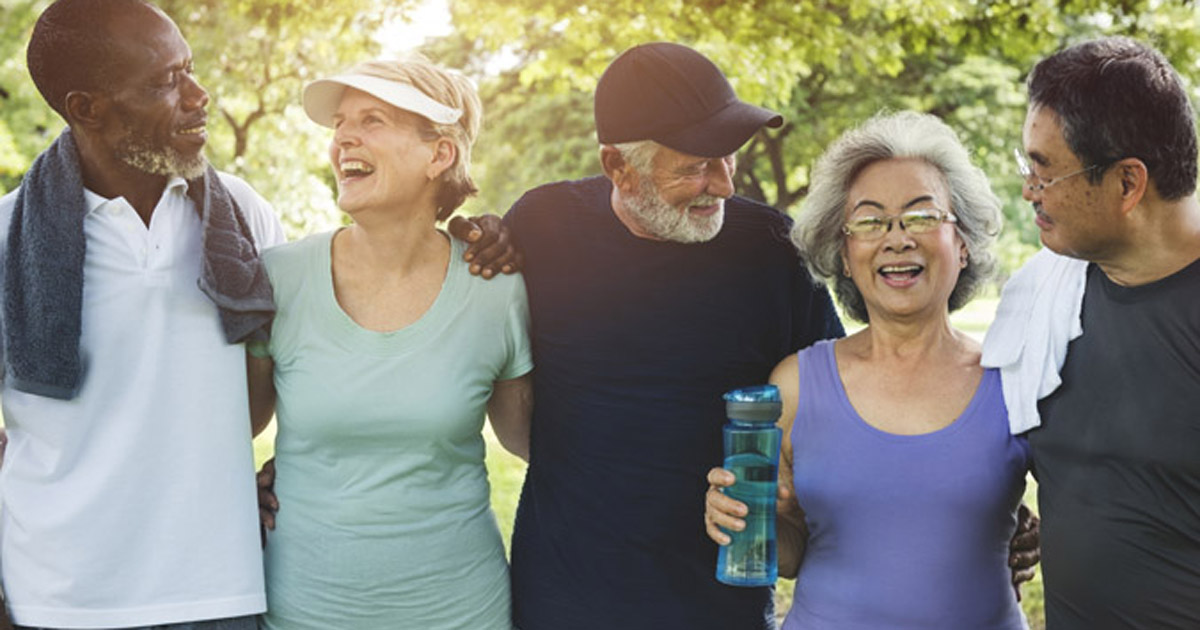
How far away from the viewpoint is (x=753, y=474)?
2783mm

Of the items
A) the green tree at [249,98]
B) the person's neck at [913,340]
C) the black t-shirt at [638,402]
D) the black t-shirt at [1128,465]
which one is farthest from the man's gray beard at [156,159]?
the green tree at [249,98]

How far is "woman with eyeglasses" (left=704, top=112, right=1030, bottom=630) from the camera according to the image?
111 inches

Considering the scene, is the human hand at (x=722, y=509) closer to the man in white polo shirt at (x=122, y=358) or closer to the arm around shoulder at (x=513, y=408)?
the arm around shoulder at (x=513, y=408)

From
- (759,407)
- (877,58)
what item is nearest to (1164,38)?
(877,58)

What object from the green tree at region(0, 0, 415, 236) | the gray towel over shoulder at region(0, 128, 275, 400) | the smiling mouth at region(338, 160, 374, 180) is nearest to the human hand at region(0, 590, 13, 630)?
the gray towel over shoulder at region(0, 128, 275, 400)

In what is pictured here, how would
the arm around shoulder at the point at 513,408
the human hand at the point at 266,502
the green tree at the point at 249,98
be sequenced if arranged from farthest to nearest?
1. the green tree at the point at 249,98
2. the arm around shoulder at the point at 513,408
3. the human hand at the point at 266,502

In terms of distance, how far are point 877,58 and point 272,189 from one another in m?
12.8

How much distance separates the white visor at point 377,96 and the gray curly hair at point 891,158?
3.49ft

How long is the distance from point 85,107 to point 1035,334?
2506 millimetres

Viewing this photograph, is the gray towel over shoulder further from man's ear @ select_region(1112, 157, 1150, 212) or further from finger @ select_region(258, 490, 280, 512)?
man's ear @ select_region(1112, 157, 1150, 212)

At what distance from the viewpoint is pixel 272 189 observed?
19.7 m

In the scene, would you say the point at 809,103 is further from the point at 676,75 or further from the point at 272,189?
the point at 676,75

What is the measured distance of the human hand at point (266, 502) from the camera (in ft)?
10.1

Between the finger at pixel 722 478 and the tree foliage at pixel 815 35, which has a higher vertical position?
the tree foliage at pixel 815 35
